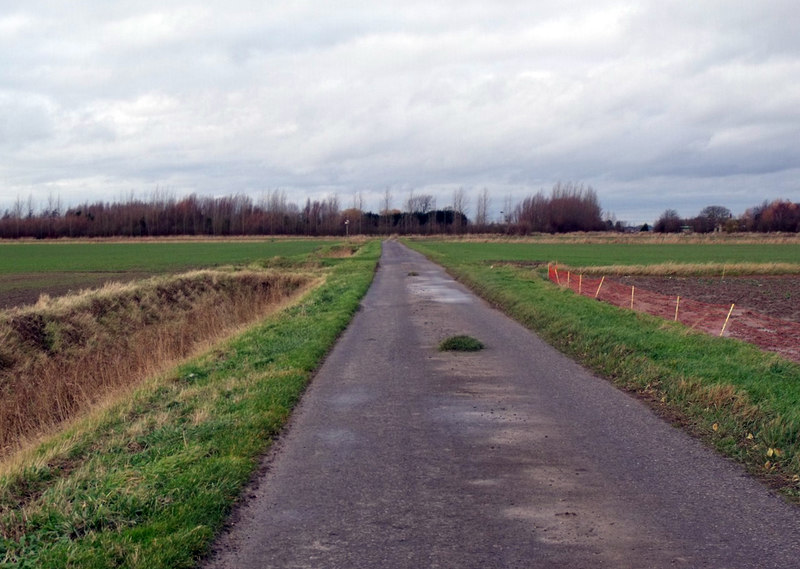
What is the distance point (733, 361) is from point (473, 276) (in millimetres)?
19831

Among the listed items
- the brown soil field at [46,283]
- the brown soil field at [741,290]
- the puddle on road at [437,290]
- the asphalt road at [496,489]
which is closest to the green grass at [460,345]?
the asphalt road at [496,489]

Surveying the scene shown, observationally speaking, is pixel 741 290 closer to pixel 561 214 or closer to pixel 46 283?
pixel 46 283

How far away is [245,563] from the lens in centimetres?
434

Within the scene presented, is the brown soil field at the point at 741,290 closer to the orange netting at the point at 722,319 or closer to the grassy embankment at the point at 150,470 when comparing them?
the orange netting at the point at 722,319

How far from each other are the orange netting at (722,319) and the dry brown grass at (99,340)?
11.5 m

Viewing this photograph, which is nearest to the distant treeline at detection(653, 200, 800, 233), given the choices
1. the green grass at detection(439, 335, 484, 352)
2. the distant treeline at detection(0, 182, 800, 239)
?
the distant treeline at detection(0, 182, 800, 239)

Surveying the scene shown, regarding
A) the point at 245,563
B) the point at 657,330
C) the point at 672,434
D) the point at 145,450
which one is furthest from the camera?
the point at 657,330

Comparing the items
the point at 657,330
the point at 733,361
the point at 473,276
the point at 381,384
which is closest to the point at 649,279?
the point at 473,276

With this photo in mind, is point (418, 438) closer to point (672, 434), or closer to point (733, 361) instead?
point (672, 434)

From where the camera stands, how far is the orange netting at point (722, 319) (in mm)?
14570

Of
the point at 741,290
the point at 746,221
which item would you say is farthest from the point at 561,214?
the point at 741,290

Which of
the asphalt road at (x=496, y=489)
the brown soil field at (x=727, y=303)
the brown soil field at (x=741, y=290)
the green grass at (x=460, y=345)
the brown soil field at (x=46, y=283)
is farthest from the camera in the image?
the brown soil field at (x=46, y=283)

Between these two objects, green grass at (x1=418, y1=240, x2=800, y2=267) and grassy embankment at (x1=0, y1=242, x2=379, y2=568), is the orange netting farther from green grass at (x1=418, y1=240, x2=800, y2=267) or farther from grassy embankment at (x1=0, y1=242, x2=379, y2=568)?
green grass at (x1=418, y1=240, x2=800, y2=267)

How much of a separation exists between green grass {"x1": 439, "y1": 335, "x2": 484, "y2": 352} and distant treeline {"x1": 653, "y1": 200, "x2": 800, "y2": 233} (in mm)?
125334
